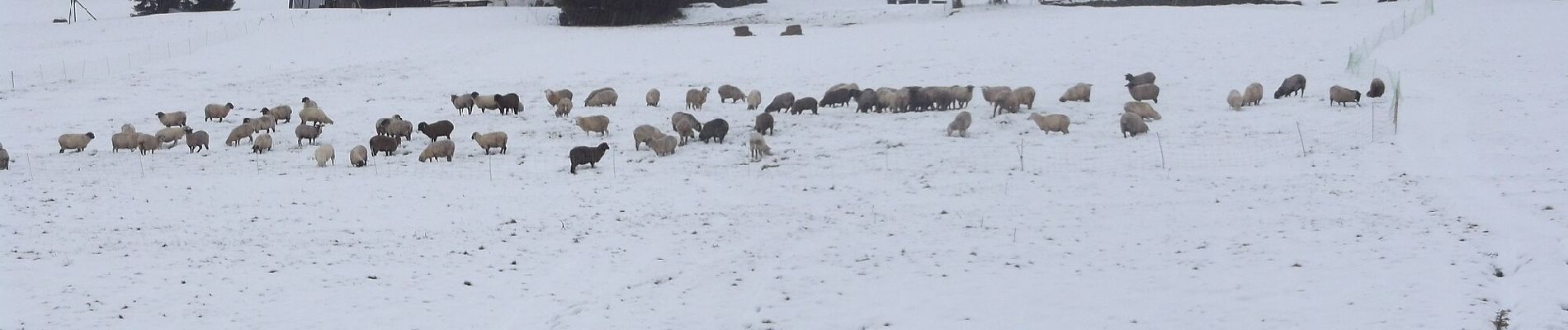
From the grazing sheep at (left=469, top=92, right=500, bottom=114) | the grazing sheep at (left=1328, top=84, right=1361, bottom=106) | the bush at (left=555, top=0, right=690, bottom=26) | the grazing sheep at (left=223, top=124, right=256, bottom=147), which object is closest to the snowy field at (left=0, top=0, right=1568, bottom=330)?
the grazing sheep at (left=1328, top=84, right=1361, bottom=106)

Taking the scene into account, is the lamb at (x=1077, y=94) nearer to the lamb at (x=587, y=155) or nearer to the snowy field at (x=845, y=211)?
the snowy field at (x=845, y=211)

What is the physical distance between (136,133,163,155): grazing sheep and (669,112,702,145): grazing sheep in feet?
29.6

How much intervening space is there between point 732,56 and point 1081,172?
18.6 metres

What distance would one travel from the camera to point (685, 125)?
21094 millimetres

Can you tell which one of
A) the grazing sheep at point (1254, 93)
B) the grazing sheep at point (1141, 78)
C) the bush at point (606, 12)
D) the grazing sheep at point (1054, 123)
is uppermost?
the bush at point (606, 12)

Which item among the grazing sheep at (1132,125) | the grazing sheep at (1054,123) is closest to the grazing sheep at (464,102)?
the grazing sheep at (1054,123)

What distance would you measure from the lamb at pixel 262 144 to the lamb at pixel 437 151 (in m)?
3.10

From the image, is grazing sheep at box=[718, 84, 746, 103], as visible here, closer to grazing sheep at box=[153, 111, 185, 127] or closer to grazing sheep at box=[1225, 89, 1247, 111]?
grazing sheep at box=[1225, 89, 1247, 111]

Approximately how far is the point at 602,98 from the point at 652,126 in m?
4.68

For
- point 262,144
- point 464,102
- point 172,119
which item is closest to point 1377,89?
point 464,102

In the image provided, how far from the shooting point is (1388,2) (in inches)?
1709

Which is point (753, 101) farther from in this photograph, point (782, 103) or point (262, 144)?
point (262, 144)

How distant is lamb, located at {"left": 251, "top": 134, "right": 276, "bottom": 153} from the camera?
2098 centimetres

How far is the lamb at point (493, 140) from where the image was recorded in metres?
20.5
